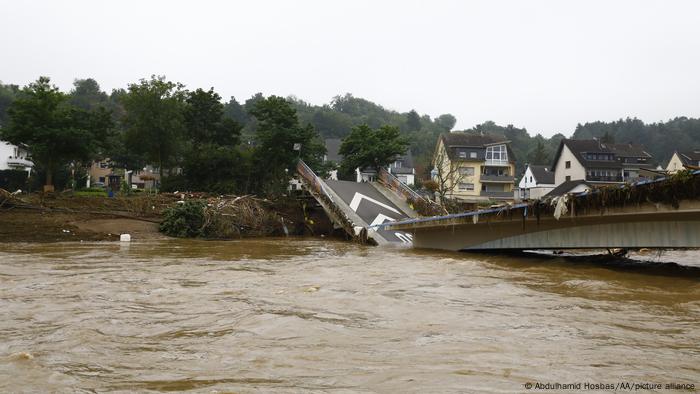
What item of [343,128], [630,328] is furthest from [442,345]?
[343,128]

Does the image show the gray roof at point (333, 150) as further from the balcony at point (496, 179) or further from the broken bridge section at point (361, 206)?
the broken bridge section at point (361, 206)

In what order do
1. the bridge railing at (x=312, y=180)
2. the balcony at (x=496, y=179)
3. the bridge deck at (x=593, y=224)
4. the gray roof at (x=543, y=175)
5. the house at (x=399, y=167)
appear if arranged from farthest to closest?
1. the gray roof at (x=543, y=175)
2. the balcony at (x=496, y=179)
3. the house at (x=399, y=167)
4. the bridge railing at (x=312, y=180)
5. the bridge deck at (x=593, y=224)

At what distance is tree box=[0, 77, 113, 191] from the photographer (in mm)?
31375

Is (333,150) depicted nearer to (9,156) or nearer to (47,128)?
(9,156)

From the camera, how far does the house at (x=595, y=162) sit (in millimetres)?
65438

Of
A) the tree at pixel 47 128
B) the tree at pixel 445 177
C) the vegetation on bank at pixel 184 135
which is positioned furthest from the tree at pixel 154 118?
the tree at pixel 445 177

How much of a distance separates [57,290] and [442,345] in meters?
7.06

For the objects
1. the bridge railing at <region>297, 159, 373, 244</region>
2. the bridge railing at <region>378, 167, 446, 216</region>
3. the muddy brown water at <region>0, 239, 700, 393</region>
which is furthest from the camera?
the bridge railing at <region>378, 167, 446, 216</region>

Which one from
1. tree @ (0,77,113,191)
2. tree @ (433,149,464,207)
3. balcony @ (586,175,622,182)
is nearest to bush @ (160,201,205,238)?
tree @ (0,77,113,191)

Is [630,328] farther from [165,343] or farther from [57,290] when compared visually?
[57,290]

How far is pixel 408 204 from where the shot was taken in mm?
30391

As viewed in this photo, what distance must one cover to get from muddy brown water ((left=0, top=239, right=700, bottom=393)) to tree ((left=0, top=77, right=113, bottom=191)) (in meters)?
22.6

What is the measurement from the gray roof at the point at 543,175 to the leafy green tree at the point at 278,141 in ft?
162

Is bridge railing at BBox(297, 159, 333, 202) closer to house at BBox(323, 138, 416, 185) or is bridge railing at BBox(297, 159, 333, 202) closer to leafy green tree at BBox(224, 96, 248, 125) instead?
house at BBox(323, 138, 416, 185)
